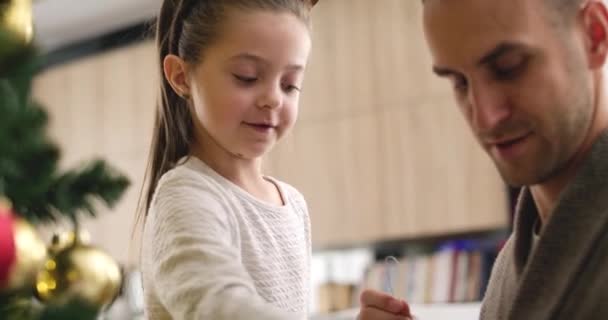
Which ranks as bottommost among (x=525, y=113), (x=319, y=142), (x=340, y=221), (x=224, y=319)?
(x=340, y=221)

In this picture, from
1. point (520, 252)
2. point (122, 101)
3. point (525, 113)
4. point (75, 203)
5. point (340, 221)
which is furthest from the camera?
point (122, 101)

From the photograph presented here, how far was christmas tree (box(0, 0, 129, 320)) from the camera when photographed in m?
0.54

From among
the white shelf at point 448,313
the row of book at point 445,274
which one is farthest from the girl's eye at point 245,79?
the row of book at point 445,274

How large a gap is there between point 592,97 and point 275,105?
0.45 metres

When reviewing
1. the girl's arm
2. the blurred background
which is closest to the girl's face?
the girl's arm

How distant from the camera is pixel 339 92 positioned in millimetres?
4117

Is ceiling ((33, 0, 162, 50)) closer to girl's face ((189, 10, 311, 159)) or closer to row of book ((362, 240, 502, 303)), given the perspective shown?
row of book ((362, 240, 502, 303))

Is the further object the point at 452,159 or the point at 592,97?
the point at 452,159

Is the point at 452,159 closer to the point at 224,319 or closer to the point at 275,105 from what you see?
the point at 275,105

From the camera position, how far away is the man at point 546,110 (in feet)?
2.85

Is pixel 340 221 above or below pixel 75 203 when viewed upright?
below

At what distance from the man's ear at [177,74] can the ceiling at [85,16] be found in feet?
11.5

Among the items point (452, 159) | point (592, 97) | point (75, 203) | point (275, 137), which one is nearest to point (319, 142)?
point (452, 159)

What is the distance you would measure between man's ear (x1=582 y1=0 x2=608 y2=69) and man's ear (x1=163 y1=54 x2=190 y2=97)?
1.99 feet
